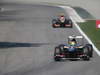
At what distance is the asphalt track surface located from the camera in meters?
25.1

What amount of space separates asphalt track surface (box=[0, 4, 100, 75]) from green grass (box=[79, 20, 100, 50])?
3.50 feet

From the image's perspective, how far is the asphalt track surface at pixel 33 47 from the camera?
2513 cm

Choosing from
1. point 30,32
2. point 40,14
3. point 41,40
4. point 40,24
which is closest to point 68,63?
point 41,40

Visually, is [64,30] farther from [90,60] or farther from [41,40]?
[90,60]

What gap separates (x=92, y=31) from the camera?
4319cm

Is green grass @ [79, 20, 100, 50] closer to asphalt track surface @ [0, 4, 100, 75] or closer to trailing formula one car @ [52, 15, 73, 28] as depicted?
asphalt track surface @ [0, 4, 100, 75]

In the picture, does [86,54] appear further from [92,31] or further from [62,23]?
[62,23]

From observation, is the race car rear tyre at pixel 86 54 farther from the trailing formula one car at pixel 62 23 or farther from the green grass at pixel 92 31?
the trailing formula one car at pixel 62 23

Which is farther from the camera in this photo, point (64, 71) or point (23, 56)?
point (23, 56)

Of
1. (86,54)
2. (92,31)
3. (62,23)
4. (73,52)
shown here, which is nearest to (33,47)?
(73,52)

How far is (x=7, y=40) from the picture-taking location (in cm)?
3797

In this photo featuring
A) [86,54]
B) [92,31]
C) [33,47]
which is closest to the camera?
[86,54]

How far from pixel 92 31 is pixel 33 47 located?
1066 centimetres

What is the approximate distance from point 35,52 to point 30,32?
1174 cm
